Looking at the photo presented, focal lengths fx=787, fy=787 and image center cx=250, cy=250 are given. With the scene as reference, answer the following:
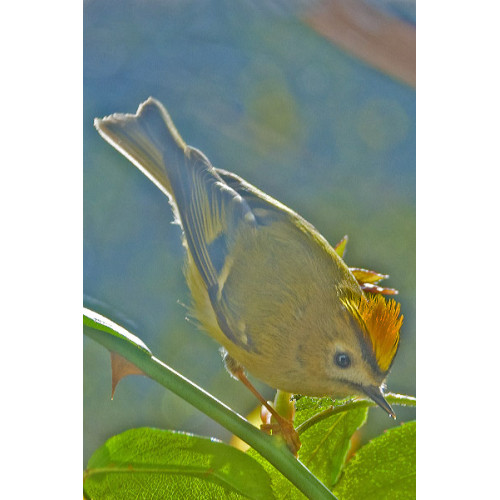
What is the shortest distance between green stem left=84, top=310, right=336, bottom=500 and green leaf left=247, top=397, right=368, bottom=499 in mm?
89

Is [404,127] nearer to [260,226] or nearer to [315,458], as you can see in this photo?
[260,226]

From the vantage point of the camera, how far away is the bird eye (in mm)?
1281

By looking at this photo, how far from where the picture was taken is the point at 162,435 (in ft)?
4.27

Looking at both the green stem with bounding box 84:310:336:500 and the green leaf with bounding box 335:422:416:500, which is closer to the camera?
the green stem with bounding box 84:310:336:500

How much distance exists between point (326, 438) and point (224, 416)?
246 mm

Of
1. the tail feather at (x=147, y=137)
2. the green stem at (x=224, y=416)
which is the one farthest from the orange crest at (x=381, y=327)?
the tail feather at (x=147, y=137)

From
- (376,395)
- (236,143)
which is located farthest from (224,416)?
(236,143)

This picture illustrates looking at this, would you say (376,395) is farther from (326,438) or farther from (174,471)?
(174,471)

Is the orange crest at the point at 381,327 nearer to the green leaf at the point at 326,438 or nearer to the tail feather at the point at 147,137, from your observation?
the green leaf at the point at 326,438

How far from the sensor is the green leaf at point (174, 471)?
128 cm

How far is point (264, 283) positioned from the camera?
1.33 meters

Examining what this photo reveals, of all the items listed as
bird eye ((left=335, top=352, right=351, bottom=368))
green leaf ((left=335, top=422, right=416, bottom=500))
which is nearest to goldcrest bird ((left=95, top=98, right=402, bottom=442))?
bird eye ((left=335, top=352, right=351, bottom=368))

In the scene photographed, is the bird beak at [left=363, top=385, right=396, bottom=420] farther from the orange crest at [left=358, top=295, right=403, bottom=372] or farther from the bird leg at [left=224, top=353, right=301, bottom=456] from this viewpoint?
the bird leg at [left=224, top=353, right=301, bottom=456]
